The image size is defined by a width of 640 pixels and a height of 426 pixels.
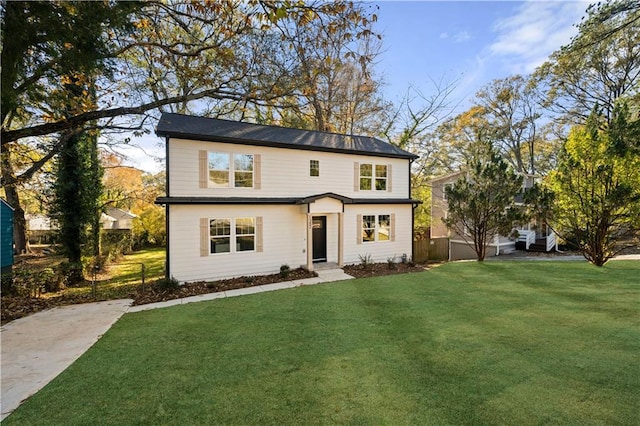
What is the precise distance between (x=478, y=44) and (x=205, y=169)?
37.9 feet

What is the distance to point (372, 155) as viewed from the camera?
13.3m

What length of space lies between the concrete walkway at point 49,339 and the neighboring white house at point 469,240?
14.5 meters

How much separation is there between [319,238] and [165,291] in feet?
20.3

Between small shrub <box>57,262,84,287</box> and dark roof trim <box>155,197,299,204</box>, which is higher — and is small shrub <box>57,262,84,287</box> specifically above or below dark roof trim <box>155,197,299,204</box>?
below

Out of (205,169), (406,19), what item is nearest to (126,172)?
(205,169)

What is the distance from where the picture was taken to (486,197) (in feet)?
37.9

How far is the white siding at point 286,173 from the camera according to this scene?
31.7ft

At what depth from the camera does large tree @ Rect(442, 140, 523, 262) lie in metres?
11.3

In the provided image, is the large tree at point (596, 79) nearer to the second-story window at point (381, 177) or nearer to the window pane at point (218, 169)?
the second-story window at point (381, 177)

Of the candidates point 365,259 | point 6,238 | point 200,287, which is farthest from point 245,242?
point 6,238

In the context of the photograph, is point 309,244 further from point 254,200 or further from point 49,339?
point 49,339

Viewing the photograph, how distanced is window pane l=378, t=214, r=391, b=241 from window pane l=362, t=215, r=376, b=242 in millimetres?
348

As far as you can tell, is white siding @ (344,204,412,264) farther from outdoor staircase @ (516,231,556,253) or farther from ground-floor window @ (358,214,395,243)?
outdoor staircase @ (516,231,556,253)

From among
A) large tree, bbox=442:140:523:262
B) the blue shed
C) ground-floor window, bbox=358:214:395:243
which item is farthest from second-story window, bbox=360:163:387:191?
the blue shed
